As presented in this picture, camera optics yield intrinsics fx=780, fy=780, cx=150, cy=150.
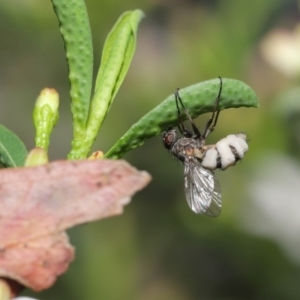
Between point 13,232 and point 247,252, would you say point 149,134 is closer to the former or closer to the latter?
point 13,232

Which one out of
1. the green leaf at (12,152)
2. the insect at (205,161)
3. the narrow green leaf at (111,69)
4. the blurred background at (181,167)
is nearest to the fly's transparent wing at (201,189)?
the insect at (205,161)

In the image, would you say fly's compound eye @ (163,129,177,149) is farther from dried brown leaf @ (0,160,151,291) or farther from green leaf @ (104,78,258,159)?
dried brown leaf @ (0,160,151,291)

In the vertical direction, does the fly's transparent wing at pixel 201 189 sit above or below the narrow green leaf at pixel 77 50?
below

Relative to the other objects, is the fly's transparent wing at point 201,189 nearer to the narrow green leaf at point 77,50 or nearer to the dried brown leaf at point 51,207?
the narrow green leaf at point 77,50

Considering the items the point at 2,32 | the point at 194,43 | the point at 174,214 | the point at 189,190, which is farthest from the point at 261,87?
the point at 189,190

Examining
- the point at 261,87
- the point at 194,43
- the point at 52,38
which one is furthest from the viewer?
the point at 52,38

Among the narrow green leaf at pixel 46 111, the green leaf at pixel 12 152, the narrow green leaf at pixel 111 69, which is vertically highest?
the narrow green leaf at pixel 111 69
